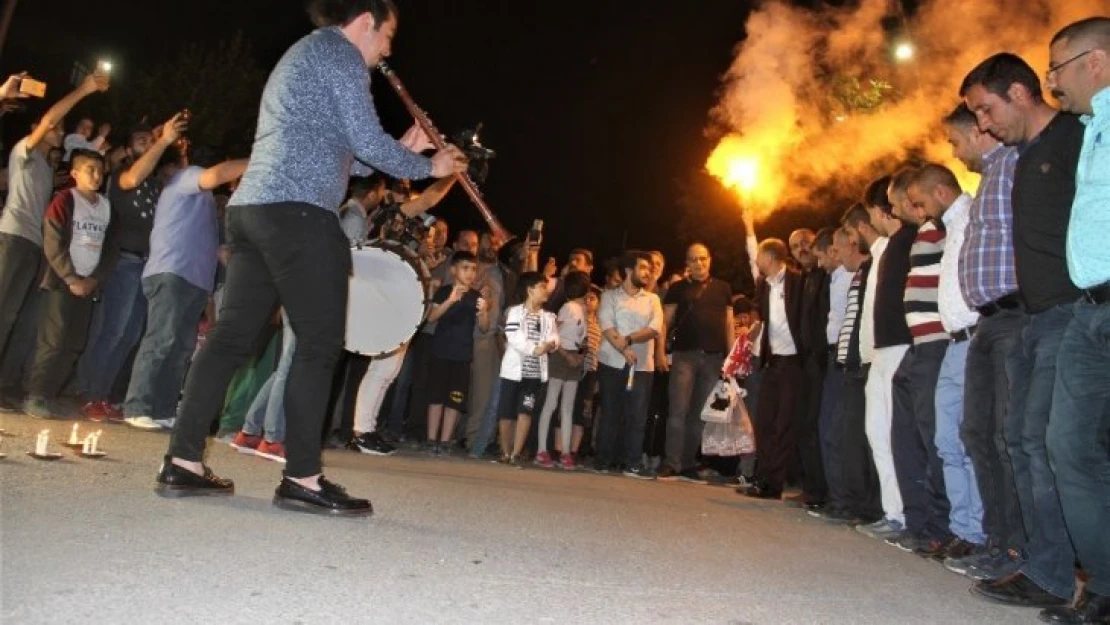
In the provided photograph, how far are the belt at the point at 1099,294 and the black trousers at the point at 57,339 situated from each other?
7.56 m

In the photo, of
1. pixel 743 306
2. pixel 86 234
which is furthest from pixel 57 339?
pixel 743 306

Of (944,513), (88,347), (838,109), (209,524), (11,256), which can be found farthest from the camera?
(838,109)

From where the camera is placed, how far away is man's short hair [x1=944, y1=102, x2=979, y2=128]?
Result: 6.20 meters

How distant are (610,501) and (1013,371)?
300cm

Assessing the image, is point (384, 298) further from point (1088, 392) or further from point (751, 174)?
point (751, 174)

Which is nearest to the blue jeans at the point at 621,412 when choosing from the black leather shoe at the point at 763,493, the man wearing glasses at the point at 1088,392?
the black leather shoe at the point at 763,493

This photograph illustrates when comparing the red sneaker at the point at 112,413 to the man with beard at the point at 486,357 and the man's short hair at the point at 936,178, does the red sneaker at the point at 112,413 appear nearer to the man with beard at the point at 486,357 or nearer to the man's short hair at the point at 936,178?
the man with beard at the point at 486,357

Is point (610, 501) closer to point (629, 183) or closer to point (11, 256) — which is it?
point (11, 256)

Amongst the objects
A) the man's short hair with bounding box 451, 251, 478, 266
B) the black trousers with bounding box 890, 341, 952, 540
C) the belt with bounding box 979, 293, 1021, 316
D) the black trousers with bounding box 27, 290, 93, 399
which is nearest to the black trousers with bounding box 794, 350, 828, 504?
the black trousers with bounding box 890, 341, 952, 540

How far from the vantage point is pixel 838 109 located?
12602 millimetres

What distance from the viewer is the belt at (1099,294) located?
4023 millimetres

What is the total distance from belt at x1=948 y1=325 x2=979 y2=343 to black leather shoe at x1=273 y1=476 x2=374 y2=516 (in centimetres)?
350

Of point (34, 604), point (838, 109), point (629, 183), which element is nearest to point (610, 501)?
point (34, 604)

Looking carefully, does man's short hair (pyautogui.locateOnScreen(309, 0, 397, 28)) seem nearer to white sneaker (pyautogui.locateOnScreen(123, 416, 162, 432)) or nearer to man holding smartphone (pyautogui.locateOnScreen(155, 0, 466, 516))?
man holding smartphone (pyautogui.locateOnScreen(155, 0, 466, 516))
